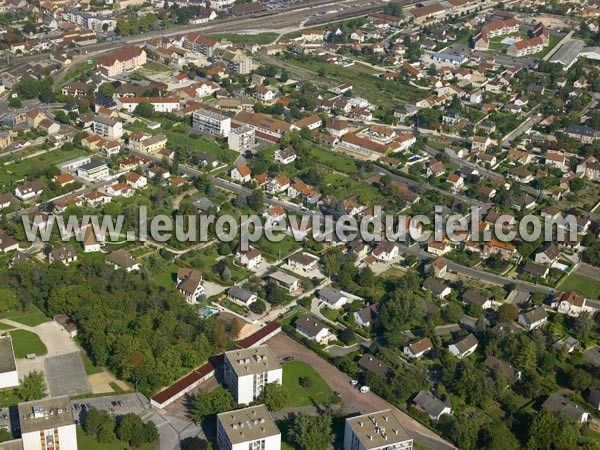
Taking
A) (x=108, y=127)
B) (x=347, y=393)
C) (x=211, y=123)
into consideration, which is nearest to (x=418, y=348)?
(x=347, y=393)

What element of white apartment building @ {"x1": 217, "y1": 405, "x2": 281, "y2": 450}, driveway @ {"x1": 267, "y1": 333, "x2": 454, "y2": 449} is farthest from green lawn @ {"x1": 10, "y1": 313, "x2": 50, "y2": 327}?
white apartment building @ {"x1": 217, "y1": 405, "x2": 281, "y2": 450}

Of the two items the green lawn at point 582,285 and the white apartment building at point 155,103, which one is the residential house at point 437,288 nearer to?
the green lawn at point 582,285

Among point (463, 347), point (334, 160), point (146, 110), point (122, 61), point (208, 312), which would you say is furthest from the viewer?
point (122, 61)

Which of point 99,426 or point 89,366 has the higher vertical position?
point 99,426

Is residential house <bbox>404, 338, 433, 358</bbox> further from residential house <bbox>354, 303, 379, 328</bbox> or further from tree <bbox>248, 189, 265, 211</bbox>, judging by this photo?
tree <bbox>248, 189, 265, 211</bbox>

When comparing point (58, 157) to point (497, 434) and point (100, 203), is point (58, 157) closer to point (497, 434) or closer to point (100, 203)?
point (100, 203)

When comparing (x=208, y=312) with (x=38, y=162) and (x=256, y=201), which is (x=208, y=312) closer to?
(x=256, y=201)

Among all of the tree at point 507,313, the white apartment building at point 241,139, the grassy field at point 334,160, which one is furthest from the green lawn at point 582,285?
the white apartment building at point 241,139

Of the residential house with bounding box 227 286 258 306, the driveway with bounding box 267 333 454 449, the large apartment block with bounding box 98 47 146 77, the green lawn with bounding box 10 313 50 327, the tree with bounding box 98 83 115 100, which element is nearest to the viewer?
the driveway with bounding box 267 333 454 449
